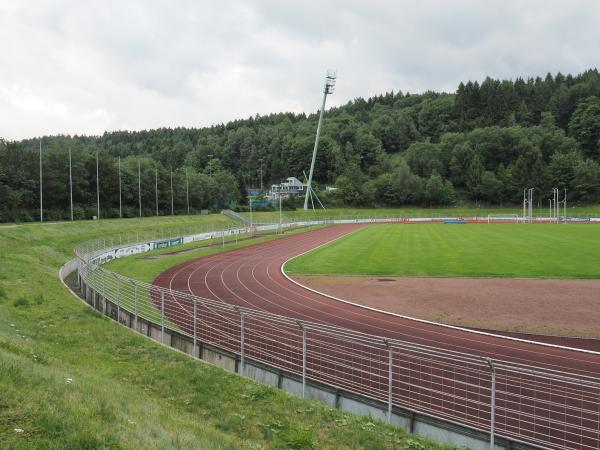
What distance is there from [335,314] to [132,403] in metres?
13.0

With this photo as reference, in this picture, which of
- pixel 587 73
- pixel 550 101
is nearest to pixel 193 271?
pixel 550 101

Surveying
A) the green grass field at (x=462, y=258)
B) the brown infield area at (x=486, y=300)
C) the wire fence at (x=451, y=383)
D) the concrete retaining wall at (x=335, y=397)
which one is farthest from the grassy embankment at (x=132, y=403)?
the green grass field at (x=462, y=258)

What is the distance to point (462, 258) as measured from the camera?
37.2 meters

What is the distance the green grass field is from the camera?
101 ft

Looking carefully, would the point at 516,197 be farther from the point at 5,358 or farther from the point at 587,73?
the point at 5,358

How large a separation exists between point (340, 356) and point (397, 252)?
97.3 feet

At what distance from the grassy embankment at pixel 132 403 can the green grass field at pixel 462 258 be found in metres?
20.4

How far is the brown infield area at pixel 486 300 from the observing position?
1823 centimetres

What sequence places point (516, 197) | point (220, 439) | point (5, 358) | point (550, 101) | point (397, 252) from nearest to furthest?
A: point (220, 439) → point (5, 358) → point (397, 252) → point (516, 197) → point (550, 101)

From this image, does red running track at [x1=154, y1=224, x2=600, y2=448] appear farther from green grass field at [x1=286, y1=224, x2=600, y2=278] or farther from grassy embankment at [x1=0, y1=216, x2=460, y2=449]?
green grass field at [x1=286, y1=224, x2=600, y2=278]

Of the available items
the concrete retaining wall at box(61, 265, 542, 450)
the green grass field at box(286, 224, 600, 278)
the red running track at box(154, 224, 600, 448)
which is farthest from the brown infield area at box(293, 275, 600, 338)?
the concrete retaining wall at box(61, 265, 542, 450)

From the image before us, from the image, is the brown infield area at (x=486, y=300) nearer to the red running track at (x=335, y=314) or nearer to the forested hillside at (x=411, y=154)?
the red running track at (x=335, y=314)

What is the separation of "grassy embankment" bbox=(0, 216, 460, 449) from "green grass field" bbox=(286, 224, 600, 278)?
2036 cm

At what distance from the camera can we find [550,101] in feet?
566
